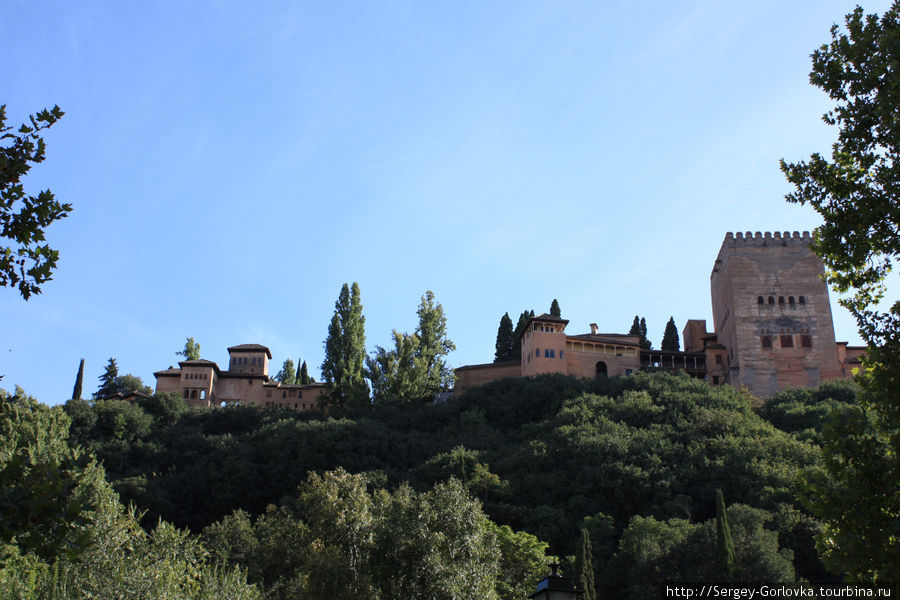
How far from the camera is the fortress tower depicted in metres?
62.4

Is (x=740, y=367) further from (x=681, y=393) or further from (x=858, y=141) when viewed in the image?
(x=858, y=141)

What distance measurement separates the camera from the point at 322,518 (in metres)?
22.3

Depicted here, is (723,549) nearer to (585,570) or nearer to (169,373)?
(585,570)

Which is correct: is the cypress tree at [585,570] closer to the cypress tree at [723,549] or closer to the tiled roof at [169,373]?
the cypress tree at [723,549]

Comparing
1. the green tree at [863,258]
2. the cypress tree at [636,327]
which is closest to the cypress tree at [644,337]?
the cypress tree at [636,327]

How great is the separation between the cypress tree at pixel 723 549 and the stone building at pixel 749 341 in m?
30.2

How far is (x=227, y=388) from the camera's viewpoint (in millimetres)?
69875

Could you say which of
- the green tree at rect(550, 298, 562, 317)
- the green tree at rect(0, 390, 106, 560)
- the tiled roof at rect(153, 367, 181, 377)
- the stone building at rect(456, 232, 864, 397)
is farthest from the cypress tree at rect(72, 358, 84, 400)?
the green tree at rect(0, 390, 106, 560)

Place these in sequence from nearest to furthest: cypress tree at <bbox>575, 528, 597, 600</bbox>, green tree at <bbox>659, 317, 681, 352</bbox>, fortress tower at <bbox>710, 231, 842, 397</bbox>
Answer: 1. cypress tree at <bbox>575, 528, 597, 600</bbox>
2. fortress tower at <bbox>710, 231, 842, 397</bbox>
3. green tree at <bbox>659, 317, 681, 352</bbox>

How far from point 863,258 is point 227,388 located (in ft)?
205

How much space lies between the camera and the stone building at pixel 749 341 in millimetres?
62656

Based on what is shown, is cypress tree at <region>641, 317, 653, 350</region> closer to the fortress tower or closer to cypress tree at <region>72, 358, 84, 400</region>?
the fortress tower

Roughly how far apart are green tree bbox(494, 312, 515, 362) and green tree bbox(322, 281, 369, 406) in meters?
13.6

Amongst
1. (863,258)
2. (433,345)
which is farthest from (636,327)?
(863,258)
